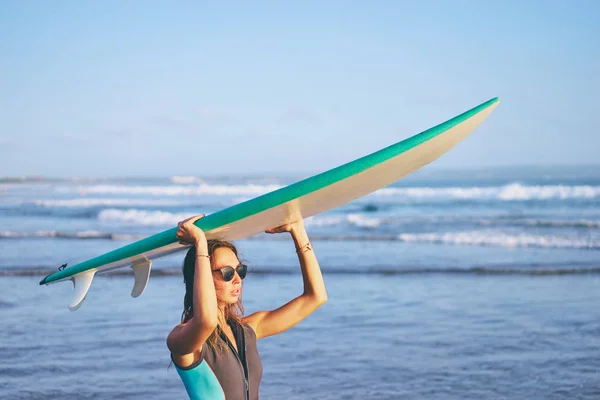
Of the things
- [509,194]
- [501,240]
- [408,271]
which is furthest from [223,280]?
[509,194]

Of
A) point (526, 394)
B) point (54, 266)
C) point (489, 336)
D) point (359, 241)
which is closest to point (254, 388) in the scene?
point (526, 394)

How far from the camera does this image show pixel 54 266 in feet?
40.1

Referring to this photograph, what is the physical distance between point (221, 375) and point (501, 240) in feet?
43.1

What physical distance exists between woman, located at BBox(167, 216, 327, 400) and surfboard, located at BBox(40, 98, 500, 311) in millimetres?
107

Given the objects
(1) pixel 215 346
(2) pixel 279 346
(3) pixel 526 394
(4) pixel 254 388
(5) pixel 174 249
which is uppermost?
(5) pixel 174 249

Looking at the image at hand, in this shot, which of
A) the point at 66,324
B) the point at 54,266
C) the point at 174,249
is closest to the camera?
the point at 174,249

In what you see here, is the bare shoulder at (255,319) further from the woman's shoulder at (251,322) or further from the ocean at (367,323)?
the ocean at (367,323)

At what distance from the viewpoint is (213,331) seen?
8.18 feet

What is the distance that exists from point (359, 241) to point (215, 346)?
13422 mm

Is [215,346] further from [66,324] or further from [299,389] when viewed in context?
[66,324]

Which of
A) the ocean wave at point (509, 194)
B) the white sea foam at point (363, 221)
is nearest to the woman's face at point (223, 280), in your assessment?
the white sea foam at point (363, 221)

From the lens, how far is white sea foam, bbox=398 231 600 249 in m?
14.3

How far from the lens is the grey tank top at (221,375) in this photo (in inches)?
96.3

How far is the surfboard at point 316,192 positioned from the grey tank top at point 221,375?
424 millimetres
